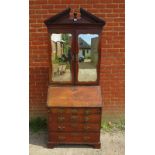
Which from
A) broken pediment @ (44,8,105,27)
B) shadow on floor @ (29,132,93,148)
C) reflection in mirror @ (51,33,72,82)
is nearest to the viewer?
broken pediment @ (44,8,105,27)

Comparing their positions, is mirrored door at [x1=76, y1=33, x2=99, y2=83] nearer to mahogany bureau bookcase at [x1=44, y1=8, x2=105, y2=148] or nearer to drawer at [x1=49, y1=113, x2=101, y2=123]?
mahogany bureau bookcase at [x1=44, y1=8, x2=105, y2=148]

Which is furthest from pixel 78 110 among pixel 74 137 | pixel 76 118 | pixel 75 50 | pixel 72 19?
pixel 72 19

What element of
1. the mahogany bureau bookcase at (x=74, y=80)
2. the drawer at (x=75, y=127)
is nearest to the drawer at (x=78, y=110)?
the mahogany bureau bookcase at (x=74, y=80)

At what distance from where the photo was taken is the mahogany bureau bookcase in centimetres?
498

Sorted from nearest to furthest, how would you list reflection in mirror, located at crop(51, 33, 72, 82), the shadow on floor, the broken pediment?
1. the broken pediment
2. reflection in mirror, located at crop(51, 33, 72, 82)
3. the shadow on floor

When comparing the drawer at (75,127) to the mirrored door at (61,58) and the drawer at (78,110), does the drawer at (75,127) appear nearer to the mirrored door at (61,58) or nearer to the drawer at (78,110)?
the drawer at (78,110)

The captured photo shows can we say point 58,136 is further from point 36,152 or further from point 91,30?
point 91,30

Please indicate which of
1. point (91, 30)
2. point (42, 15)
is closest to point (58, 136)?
point (91, 30)

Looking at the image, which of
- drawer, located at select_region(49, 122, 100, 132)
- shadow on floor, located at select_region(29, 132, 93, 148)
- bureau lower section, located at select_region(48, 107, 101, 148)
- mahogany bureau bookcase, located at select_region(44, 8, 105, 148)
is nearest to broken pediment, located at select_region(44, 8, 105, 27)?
mahogany bureau bookcase, located at select_region(44, 8, 105, 148)

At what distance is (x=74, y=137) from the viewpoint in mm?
5094

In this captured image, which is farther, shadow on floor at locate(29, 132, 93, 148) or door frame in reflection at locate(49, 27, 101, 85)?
shadow on floor at locate(29, 132, 93, 148)

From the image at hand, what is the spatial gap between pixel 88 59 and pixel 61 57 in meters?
0.40

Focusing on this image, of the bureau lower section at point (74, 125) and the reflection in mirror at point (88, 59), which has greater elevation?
the reflection in mirror at point (88, 59)

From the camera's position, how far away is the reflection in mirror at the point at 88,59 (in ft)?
16.5
